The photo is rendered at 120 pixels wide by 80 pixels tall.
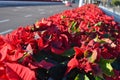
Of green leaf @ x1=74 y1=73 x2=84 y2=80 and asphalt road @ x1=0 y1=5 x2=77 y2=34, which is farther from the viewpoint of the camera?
asphalt road @ x1=0 y1=5 x2=77 y2=34

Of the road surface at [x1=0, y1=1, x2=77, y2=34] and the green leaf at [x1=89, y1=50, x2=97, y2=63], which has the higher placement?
the green leaf at [x1=89, y1=50, x2=97, y2=63]

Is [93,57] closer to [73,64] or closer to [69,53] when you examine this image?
[73,64]

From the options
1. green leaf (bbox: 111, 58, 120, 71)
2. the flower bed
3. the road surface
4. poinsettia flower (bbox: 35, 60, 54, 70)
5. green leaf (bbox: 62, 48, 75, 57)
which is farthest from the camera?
the road surface

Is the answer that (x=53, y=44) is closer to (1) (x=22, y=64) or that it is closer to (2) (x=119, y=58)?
(1) (x=22, y=64)

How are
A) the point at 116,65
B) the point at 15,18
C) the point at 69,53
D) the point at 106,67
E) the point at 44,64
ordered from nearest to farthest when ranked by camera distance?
1. the point at 44,64
2. the point at 106,67
3. the point at 69,53
4. the point at 116,65
5. the point at 15,18

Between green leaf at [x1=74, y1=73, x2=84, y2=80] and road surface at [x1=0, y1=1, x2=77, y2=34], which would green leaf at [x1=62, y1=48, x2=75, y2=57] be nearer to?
green leaf at [x1=74, y1=73, x2=84, y2=80]

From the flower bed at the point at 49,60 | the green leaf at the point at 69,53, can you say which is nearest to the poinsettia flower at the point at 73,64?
the flower bed at the point at 49,60

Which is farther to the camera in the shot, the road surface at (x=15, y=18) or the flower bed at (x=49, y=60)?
the road surface at (x=15, y=18)

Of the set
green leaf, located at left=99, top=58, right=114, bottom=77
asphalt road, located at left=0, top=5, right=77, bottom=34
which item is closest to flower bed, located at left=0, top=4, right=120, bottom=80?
green leaf, located at left=99, top=58, right=114, bottom=77

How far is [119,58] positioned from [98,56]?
129 cm

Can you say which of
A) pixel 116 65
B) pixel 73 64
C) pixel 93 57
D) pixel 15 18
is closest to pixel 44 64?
pixel 73 64

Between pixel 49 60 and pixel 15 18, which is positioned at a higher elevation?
pixel 49 60

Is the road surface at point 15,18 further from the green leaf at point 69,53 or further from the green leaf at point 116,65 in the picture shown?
the green leaf at point 69,53

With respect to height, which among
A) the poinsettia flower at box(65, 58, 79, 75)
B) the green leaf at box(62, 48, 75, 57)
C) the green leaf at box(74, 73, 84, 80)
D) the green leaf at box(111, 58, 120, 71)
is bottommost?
the green leaf at box(111, 58, 120, 71)
